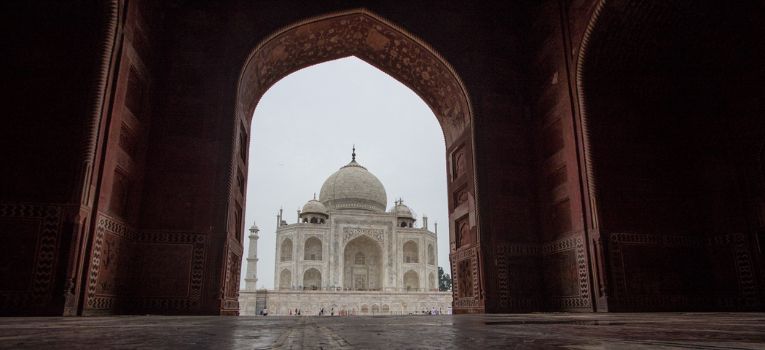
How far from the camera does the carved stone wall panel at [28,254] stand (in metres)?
4.79

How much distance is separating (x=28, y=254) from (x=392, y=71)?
677 centimetres

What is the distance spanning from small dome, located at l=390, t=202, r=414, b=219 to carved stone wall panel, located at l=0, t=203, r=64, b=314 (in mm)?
24949

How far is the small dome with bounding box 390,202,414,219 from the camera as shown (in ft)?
97.8

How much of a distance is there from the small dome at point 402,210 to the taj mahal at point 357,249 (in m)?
1.40

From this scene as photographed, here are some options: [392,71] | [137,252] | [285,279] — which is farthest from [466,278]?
[285,279]

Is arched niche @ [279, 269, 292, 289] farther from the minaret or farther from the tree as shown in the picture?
the tree

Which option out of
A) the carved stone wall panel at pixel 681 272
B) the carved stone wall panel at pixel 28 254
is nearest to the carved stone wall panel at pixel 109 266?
the carved stone wall panel at pixel 28 254

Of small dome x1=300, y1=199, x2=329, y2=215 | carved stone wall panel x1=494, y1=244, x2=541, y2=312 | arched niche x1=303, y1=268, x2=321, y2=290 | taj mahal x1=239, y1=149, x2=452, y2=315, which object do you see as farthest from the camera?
small dome x1=300, y1=199, x2=329, y2=215

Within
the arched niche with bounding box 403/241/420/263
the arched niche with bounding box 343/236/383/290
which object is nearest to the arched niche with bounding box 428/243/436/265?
the arched niche with bounding box 403/241/420/263

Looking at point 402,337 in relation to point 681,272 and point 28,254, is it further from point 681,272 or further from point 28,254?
point 681,272

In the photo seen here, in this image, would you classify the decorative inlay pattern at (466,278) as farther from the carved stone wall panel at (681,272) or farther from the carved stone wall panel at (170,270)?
the carved stone wall panel at (170,270)

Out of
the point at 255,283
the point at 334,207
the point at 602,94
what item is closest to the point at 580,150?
the point at 602,94

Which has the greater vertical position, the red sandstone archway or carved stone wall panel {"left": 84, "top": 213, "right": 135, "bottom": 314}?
Result: the red sandstone archway

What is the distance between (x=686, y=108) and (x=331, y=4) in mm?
6006
